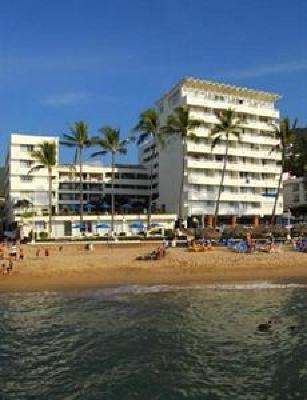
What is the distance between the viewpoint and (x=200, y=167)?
100 metres

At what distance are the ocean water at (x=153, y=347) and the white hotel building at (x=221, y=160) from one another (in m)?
63.9

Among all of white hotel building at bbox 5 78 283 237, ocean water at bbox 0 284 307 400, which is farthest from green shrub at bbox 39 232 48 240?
ocean water at bbox 0 284 307 400

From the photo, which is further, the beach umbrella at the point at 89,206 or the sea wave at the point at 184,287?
the beach umbrella at the point at 89,206

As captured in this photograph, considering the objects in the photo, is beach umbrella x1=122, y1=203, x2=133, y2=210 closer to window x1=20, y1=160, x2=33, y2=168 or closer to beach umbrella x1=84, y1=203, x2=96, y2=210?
beach umbrella x1=84, y1=203, x2=96, y2=210

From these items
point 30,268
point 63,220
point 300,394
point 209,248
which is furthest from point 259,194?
point 300,394

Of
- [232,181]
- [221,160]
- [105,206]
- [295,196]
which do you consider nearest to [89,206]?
[105,206]

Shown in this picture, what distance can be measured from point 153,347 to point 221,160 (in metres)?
82.4

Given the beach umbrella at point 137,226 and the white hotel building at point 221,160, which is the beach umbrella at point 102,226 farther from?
the white hotel building at point 221,160

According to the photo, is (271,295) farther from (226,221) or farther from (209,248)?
(226,221)

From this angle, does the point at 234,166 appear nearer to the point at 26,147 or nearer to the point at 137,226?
the point at 137,226

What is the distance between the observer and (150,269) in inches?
1891

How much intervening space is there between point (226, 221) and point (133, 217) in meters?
20.1

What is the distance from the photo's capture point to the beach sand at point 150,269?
4438 centimetres

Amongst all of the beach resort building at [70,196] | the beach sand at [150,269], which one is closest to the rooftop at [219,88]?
the beach resort building at [70,196]
